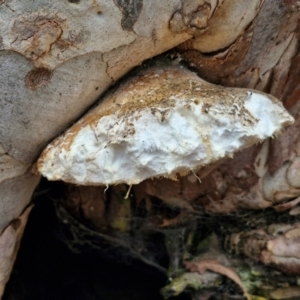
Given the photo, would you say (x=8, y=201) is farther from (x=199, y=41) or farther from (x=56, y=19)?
(x=199, y=41)

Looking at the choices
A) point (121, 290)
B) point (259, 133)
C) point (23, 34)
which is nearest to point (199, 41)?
point (259, 133)

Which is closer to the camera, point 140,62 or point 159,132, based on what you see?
point 159,132

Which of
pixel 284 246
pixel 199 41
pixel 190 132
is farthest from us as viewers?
pixel 284 246
